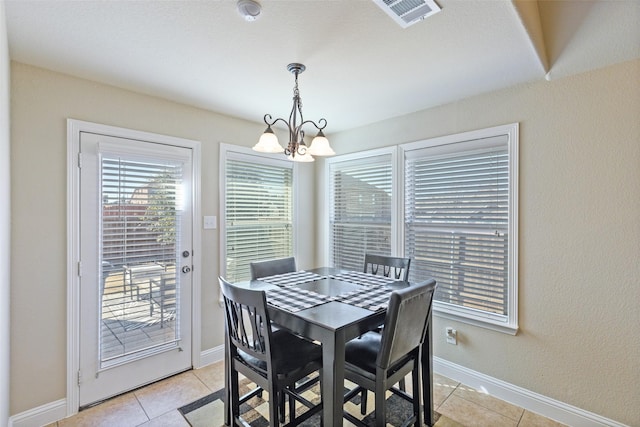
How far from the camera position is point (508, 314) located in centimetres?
230

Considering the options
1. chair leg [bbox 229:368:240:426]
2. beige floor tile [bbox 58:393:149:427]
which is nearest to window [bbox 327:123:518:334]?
chair leg [bbox 229:368:240:426]

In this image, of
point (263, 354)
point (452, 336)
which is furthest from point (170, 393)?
point (452, 336)

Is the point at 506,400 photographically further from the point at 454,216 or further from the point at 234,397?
the point at 234,397

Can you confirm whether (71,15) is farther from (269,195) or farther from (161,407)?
(161,407)

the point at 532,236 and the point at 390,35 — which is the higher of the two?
the point at 390,35

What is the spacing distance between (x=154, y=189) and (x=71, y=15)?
4.16ft

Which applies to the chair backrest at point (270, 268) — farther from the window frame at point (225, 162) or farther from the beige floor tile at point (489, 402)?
the beige floor tile at point (489, 402)

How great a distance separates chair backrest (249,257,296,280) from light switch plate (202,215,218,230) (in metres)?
0.60

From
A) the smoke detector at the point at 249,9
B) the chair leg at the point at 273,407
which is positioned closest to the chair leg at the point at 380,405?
the chair leg at the point at 273,407

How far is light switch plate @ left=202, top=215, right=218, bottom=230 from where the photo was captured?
2811mm

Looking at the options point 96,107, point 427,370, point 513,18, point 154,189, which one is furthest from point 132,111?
point 427,370

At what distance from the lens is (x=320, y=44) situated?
68.6 inches

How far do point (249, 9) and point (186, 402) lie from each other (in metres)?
2.60

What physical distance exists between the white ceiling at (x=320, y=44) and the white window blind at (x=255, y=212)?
95 centimetres
